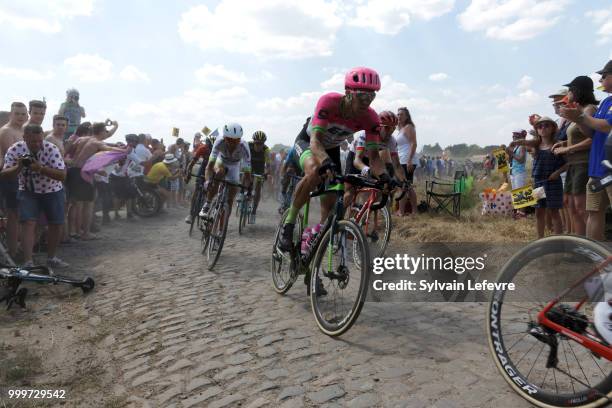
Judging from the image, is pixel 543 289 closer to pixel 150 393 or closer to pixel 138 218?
pixel 150 393

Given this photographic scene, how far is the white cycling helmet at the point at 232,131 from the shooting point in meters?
8.59

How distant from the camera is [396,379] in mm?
3346

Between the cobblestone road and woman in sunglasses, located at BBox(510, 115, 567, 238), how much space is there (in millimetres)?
2974

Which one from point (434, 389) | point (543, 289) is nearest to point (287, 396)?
point (434, 389)

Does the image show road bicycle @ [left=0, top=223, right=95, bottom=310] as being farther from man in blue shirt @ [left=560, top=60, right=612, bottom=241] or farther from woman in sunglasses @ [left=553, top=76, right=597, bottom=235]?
woman in sunglasses @ [left=553, top=76, right=597, bottom=235]

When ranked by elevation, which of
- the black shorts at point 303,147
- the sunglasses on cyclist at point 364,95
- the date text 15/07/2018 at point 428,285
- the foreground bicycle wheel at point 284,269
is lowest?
the date text 15/07/2018 at point 428,285

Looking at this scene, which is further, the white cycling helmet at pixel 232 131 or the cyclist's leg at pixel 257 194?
the cyclist's leg at pixel 257 194

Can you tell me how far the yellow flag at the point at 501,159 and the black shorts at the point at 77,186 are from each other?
9301 mm

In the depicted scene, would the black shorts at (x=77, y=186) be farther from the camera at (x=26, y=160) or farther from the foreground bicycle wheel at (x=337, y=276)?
the foreground bicycle wheel at (x=337, y=276)

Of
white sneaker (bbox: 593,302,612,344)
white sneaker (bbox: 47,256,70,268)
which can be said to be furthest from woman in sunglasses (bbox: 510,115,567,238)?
white sneaker (bbox: 47,256,70,268)

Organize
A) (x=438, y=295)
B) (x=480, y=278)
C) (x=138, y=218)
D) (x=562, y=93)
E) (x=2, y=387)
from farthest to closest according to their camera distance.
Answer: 1. (x=138, y=218)
2. (x=562, y=93)
3. (x=480, y=278)
4. (x=438, y=295)
5. (x=2, y=387)

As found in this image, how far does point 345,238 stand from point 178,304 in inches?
95.2

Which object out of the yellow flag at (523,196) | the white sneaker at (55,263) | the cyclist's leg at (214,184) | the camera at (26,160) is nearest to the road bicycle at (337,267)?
the cyclist's leg at (214,184)

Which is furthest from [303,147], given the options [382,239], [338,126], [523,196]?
[523,196]
